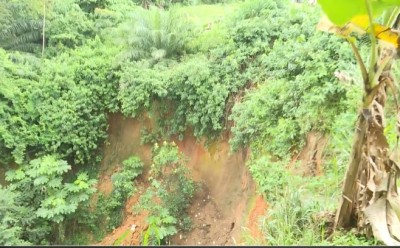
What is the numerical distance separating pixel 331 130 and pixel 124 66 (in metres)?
4.95

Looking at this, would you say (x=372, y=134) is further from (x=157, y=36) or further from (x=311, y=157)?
(x=157, y=36)

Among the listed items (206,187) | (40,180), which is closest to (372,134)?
(206,187)

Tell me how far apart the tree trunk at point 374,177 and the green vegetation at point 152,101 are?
191cm

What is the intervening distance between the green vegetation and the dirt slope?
7.7 inches

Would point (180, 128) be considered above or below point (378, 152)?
below

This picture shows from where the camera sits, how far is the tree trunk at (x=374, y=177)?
7.68 ft

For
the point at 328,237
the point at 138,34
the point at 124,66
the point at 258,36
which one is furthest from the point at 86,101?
the point at 328,237

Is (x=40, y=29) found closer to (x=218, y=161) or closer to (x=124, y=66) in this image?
(x=124, y=66)

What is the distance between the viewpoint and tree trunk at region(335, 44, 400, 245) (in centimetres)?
234

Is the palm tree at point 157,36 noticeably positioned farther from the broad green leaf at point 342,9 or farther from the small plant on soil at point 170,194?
the broad green leaf at point 342,9

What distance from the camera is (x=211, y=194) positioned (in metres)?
7.24

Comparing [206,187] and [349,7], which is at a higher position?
[349,7]

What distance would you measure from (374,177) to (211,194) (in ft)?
16.1

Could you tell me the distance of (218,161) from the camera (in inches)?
285
